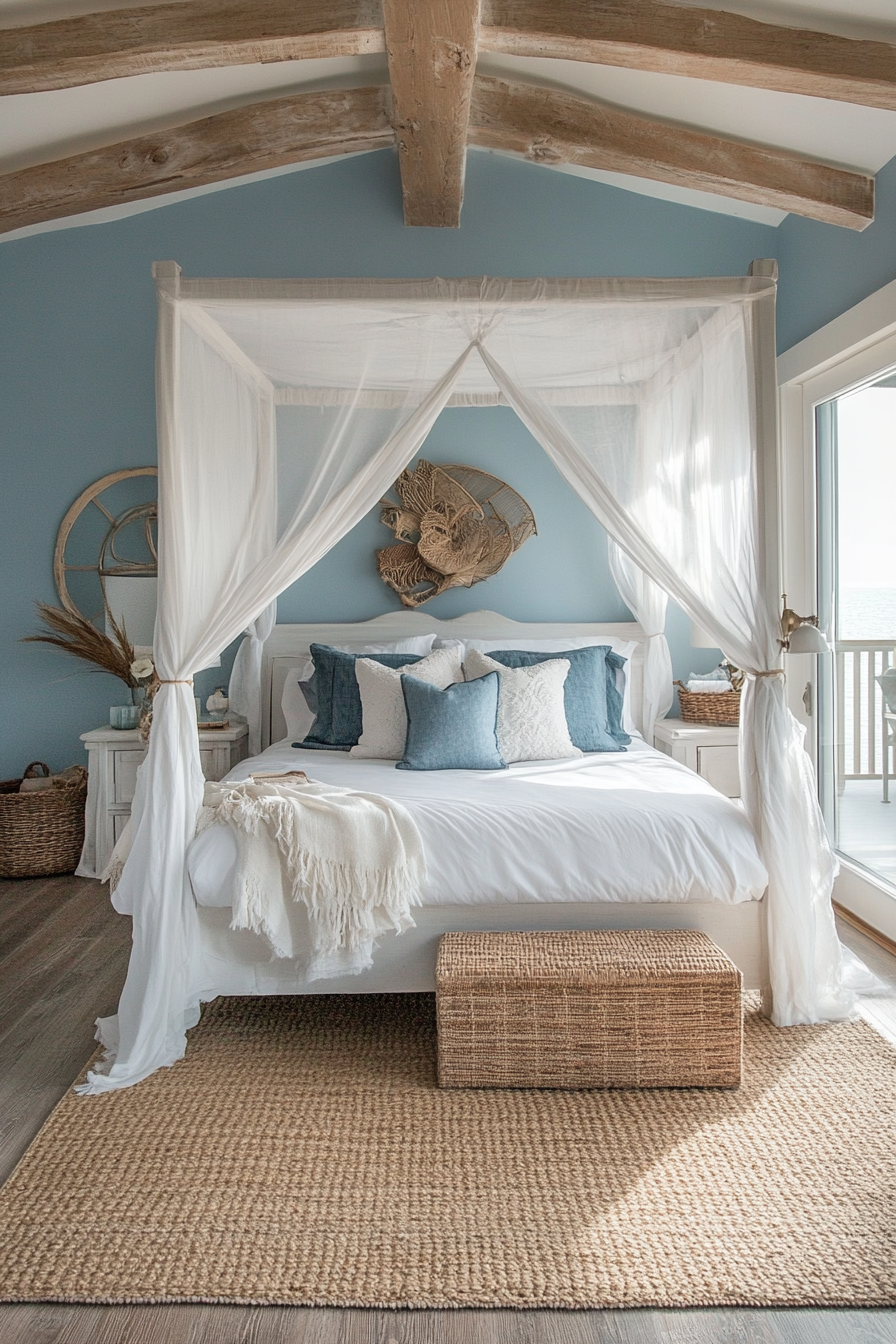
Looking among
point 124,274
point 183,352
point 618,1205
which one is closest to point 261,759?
point 183,352

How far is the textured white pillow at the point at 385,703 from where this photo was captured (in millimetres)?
3871

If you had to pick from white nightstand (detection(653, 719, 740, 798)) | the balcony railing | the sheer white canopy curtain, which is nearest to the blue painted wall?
white nightstand (detection(653, 719, 740, 798))

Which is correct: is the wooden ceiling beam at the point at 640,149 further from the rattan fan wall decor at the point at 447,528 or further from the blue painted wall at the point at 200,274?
the rattan fan wall decor at the point at 447,528

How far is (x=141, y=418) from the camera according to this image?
16.1 ft

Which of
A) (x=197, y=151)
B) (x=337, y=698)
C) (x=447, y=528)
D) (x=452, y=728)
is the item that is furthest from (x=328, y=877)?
(x=197, y=151)

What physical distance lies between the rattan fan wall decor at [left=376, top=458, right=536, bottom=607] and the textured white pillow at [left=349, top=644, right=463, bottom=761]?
87 centimetres

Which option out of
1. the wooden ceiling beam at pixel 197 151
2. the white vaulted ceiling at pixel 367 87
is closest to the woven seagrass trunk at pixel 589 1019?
the white vaulted ceiling at pixel 367 87

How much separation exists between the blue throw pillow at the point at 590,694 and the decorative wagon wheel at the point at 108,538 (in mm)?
1905

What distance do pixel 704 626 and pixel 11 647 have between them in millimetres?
3540

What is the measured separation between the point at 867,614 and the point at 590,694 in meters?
1.11

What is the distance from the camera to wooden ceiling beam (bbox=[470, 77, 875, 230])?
12.5 ft

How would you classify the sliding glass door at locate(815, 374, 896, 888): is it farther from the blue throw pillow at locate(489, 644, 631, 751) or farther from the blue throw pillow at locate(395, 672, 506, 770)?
the blue throw pillow at locate(395, 672, 506, 770)

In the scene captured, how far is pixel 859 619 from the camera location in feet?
12.5

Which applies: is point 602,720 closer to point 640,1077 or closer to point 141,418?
point 640,1077
